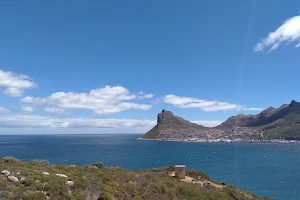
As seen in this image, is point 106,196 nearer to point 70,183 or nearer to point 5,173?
point 70,183

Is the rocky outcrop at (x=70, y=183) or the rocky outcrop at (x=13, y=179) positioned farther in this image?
the rocky outcrop at (x=70, y=183)

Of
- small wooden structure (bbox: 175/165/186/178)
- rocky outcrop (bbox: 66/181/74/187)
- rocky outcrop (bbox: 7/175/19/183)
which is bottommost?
small wooden structure (bbox: 175/165/186/178)

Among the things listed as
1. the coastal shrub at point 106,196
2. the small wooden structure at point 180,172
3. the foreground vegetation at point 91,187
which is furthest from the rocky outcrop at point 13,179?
the small wooden structure at point 180,172

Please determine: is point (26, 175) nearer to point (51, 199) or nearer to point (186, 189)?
point (51, 199)

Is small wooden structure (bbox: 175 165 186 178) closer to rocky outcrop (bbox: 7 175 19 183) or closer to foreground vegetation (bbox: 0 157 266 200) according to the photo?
foreground vegetation (bbox: 0 157 266 200)

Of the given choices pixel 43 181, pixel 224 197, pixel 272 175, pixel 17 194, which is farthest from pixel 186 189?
pixel 272 175

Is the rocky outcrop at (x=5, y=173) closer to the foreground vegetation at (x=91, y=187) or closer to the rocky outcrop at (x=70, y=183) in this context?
the foreground vegetation at (x=91, y=187)

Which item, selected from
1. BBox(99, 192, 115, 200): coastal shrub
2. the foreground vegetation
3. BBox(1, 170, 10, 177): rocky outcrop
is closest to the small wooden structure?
the foreground vegetation

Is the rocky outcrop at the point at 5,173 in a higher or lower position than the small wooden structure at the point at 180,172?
higher

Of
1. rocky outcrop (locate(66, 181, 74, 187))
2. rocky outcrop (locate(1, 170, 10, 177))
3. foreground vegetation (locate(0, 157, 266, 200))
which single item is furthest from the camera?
rocky outcrop (locate(66, 181, 74, 187))

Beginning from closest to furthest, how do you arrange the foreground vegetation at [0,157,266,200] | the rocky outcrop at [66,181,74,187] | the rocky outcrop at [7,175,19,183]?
the foreground vegetation at [0,157,266,200], the rocky outcrop at [7,175,19,183], the rocky outcrop at [66,181,74,187]

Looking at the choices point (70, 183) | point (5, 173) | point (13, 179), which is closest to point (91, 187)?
point (70, 183)

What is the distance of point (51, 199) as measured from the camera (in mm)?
14211

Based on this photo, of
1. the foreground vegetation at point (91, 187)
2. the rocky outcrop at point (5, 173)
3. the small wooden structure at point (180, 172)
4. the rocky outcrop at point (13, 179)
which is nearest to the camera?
the foreground vegetation at point (91, 187)
